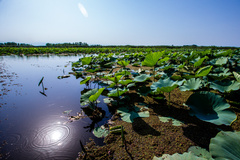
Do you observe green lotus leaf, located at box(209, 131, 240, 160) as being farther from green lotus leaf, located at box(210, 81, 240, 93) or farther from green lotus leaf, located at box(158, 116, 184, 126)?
green lotus leaf, located at box(210, 81, 240, 93)

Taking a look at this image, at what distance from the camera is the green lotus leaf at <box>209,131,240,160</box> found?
84 centimetres

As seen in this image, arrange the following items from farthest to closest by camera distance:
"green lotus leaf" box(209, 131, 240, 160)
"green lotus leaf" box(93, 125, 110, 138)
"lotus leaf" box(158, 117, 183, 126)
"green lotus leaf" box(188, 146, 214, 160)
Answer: "lotus leaf" box(158, 117, 183, 126), "green lotus leaf" box(93, 125, 110, 138), "green lotus leaf" box(188, 146, 214, 160), "green lotus leaf" box(209, 131, 240, 160)

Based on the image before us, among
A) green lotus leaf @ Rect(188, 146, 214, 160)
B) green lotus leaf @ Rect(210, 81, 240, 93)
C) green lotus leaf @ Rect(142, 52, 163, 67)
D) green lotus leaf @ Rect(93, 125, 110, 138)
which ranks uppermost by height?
green lotus leaf @ Rect(142, 52, 163, 67)

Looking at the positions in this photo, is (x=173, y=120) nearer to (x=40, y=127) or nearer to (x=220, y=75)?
(x=220, y=75)

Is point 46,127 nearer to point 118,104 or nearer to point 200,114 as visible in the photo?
point 118,104

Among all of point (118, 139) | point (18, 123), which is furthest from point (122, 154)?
point (18, 123)

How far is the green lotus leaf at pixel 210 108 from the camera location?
137cm

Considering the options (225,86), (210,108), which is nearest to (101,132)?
(210,108)

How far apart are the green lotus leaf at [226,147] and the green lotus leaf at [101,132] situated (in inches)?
48.2

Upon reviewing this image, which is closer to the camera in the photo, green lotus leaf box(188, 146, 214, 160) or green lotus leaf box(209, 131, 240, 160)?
green lotus leaf box(209, 131, 240, 160)

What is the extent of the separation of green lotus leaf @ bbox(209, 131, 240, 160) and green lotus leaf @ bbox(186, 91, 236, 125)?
1.43 feet

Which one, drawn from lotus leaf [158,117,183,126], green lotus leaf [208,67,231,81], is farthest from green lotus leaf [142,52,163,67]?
lotus leaf [158,117,183,126]

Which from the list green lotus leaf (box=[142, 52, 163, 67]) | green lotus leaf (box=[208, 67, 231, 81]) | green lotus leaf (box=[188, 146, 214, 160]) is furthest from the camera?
green lotus leaf (box=[142, 52, 163, 67])

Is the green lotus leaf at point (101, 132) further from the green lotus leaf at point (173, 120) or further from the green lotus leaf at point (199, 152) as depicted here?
the green lotus leaf at point (199, 152)
